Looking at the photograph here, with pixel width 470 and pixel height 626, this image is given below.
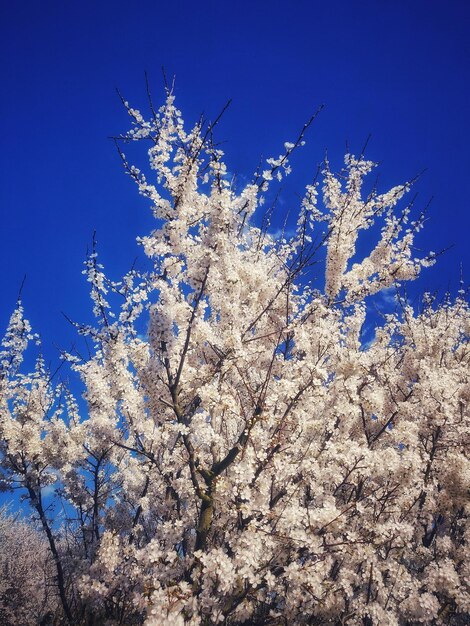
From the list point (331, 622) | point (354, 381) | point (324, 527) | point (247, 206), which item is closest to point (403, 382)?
point (354, 381)

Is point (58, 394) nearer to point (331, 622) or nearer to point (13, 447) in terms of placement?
point (13, 447)

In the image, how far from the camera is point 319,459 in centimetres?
732

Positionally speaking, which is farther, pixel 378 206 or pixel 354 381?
pixel 378 206

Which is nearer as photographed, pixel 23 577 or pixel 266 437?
pixel 266 437

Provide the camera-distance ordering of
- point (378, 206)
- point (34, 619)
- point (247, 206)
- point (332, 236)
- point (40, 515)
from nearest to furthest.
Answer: point (247, 206)
point (332, 236)
point (378, 206)
point (40, 515)
point (34, 619)

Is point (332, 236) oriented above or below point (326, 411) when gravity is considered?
above

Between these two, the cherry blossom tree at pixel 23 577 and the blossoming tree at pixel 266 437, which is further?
the cherry blossom tree at pixel 23 577

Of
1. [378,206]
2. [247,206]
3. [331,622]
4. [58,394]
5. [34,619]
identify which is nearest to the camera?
[247,206]

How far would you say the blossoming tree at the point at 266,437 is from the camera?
231 inches

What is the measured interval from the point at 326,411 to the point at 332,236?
5065 millimetres

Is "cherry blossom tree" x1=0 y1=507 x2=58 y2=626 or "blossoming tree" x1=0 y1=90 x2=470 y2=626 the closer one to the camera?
"blossoming tree" x1=0 y1=90 x2=470 y2=626

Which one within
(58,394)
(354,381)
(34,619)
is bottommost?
(34,619)

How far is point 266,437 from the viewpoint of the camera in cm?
654

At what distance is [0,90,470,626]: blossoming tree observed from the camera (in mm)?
5879
